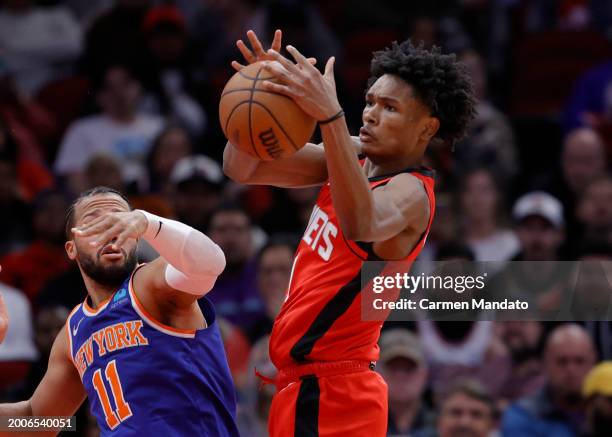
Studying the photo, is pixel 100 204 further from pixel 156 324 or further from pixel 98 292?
pixel 156 324

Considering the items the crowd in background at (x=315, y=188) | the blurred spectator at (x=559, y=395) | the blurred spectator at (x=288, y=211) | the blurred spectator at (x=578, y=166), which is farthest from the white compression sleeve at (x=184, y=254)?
the blurred spectator at (x=578, y=166)

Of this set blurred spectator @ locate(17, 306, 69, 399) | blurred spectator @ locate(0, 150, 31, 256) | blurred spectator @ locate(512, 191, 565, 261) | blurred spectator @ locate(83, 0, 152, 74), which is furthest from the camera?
blurred spectator @ locate(83, 0, 152, 74)

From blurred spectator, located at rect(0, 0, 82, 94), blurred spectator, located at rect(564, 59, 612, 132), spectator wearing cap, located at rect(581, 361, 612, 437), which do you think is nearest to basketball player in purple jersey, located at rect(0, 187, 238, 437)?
spectator wearing cap, located at rect(581, 361, 612, 437)

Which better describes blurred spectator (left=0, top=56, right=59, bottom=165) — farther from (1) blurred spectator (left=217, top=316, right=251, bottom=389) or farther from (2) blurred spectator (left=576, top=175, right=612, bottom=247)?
(2) blurred spectator (left=576, top=175, right=612, bottom=247)

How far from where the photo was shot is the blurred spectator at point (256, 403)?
7906mm

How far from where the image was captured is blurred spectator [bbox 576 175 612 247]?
9.45 meters

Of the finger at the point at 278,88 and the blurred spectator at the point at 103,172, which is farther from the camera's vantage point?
the blurred spectator at the point at 103,172

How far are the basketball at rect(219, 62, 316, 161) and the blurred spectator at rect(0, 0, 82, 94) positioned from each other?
707cm

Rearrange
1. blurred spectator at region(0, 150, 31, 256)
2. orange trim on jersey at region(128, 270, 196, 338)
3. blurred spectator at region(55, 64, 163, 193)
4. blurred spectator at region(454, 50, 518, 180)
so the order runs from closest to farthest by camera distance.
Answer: orange trim on jersey at region(128, 270, 196, 338), blurred spectator at region(0, 150, 31, 256), blurred spectator at region(454, 50, 518, 180), blurred spectator at region(55, 64, 163, 193)

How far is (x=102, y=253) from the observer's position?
538 cm

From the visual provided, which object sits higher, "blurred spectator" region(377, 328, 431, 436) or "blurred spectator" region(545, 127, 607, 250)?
"blurred spectator" region(545, 127, 607, 250)

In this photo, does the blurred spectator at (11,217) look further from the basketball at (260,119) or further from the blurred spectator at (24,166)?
the basketball at (260,119)

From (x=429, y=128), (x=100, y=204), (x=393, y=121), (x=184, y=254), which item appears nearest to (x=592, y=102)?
(x=429, y=128)

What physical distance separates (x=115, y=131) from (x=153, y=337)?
5.93 meters
